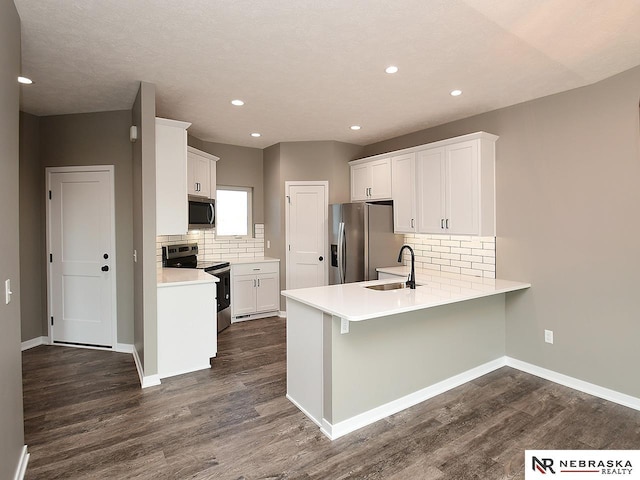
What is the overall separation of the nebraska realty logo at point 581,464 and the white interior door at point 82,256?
4.18m

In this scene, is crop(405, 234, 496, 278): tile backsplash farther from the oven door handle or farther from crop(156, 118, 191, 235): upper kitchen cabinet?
crop(156, 118, 191, 235): upper kitchen cabinet

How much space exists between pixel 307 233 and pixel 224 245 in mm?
1317

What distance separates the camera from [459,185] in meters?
3.80

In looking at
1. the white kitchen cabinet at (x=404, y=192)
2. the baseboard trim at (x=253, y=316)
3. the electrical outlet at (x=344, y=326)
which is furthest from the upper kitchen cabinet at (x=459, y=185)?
the baseboard trim at (x=253, y=316)

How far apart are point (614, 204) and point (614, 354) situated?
1239 millimetres

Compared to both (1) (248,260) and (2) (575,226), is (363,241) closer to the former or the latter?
(1) (248,260)

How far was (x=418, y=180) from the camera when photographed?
13.9 ft

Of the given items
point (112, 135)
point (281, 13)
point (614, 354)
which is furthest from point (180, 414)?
point (614, 354)

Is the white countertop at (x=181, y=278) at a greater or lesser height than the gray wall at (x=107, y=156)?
lesser

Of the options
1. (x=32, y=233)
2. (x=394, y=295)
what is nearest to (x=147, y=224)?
(x=32, y=233)

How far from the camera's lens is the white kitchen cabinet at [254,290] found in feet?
17.2

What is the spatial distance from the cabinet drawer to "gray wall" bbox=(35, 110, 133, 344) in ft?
4.82

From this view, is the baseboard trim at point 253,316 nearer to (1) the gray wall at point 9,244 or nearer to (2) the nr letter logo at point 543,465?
(1) the gray wall at point 9,244

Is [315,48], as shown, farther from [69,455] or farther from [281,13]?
Result: [69,455]
